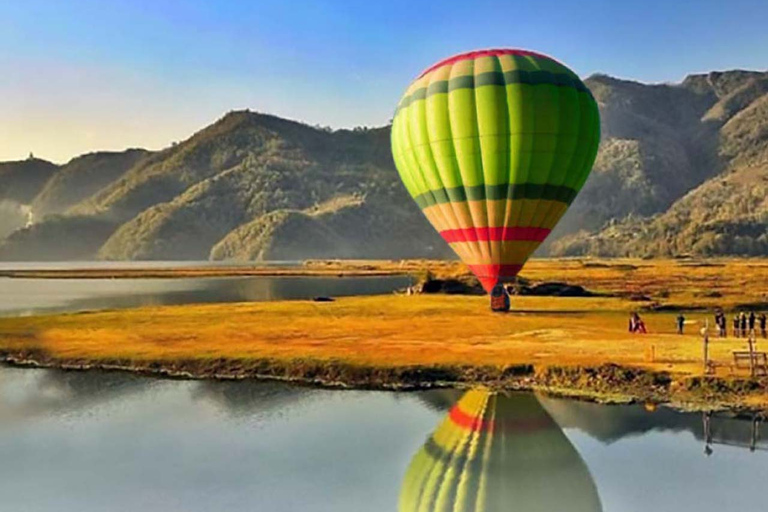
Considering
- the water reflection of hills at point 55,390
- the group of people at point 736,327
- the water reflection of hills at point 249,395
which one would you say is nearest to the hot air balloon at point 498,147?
the group of people at point 736,327

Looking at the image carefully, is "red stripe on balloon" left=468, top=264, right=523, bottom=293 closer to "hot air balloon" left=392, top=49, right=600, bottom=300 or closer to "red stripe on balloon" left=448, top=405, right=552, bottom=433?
"hot air balloon" left=392, top=49, right=600, bottom=300

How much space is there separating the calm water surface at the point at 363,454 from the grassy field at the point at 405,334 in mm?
5415

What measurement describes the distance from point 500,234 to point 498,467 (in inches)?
1282

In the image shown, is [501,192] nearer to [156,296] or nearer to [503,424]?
[503,424]

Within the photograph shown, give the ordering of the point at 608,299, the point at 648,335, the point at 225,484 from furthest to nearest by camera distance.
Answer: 1. the point at 608,299
2. the point at 648,335
3. the point at 225,484

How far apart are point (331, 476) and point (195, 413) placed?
473 inches

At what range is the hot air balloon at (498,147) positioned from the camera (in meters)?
57.1

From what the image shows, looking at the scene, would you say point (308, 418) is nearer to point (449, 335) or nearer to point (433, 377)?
point (433, 377)

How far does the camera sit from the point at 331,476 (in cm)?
2808

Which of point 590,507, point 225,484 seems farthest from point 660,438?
point 225,484

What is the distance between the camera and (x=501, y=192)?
58.4 metres

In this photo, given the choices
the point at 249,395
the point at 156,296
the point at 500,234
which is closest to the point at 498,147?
the point at 500,234

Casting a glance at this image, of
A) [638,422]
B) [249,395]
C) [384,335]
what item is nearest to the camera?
[638,422]

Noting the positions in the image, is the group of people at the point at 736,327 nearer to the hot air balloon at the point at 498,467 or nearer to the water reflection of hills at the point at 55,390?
the hot air balloon at the point at 498,467
